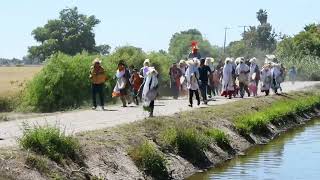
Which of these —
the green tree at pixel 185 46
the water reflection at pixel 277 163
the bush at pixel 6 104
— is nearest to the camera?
the water reflection at pixel 277 163

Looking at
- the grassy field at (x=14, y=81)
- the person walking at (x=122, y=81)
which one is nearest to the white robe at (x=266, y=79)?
the person walking at (x=122, y=81)

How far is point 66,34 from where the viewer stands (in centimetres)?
9169

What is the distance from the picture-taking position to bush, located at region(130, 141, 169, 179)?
50.8 feet

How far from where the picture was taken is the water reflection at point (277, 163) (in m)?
16.8

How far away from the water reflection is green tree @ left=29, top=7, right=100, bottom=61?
67.0 metres

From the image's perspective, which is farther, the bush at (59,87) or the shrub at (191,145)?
the bush at (59,87)

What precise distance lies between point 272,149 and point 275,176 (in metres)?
5.47

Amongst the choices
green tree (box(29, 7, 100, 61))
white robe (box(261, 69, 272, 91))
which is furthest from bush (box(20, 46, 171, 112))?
green tree (box(29, 7, 100, 61))

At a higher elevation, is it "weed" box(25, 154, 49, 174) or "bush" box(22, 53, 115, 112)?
"bush" box(22, 53, 115, 112)

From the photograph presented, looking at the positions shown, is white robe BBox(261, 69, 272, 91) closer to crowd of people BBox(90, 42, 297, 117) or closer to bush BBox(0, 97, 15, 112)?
crowd of people BBox(90, 42, 297, 117)

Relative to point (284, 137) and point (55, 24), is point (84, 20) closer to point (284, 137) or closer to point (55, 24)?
point (55, 24)

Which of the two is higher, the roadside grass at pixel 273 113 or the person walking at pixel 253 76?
the person walking at pixel 253 76

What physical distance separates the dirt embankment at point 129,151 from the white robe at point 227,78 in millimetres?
5263

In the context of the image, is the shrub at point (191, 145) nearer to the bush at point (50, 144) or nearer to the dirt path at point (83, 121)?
the dirt path at point (83, 121)
